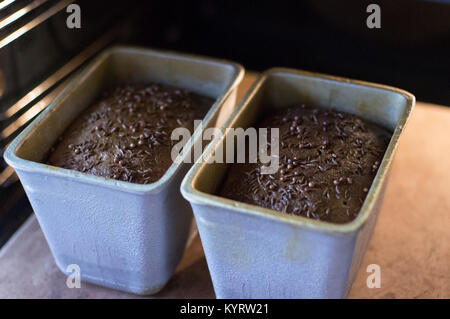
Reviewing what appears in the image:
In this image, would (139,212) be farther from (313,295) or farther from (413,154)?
(413,154)

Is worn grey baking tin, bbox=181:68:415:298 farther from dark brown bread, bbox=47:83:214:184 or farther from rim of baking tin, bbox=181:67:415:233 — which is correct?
dark brown bread, bbox=47:83:214:184

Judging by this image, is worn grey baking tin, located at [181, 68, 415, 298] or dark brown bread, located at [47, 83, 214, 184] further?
dark brown bread, located at [47, 83, 214, 184]

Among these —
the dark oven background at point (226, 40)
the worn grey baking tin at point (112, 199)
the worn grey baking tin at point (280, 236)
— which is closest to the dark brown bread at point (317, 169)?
the worn grey baking tin at point (280, 236)

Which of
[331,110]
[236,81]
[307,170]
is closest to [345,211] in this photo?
[307,170]

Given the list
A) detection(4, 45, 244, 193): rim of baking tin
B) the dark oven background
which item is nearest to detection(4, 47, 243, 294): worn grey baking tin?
detection(4, 45, 244, 193): rim of baking tin

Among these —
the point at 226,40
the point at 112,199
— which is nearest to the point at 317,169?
the point at 112,199
